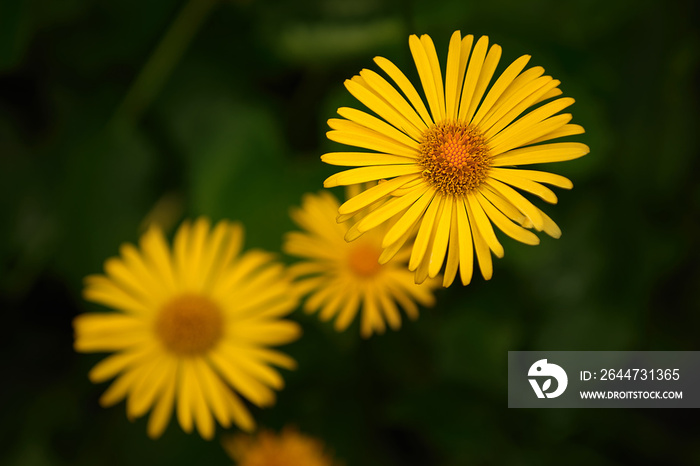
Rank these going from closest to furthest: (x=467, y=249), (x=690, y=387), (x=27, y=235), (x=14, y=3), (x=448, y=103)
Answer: (x=467, y=249)
(x=448, y=103)
(x=690, y=387)
(x=14, y=3)
(x=27, y=235)

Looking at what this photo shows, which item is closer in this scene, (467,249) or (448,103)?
(467,249)

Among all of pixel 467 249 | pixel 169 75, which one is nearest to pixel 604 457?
pixel 467 249

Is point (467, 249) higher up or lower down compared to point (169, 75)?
lower down

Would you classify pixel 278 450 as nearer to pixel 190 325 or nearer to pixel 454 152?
pixel 190 325

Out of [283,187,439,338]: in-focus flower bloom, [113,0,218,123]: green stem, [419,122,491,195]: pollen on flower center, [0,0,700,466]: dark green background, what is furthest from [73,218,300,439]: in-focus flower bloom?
[113,0,218,123]: green stem

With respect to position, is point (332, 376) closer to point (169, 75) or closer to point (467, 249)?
point (467, 249)

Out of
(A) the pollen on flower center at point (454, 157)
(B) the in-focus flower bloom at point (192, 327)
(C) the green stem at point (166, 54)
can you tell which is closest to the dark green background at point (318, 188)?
(C) the green stem at point (166, 54)

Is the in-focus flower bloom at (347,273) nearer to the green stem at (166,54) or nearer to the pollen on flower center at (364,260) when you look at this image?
the pollen on flower center at (364,260)
